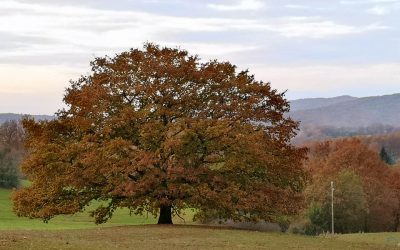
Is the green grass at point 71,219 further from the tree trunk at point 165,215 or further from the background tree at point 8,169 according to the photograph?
the tree trunk at point 165,215

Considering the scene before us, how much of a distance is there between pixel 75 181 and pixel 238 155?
9899 mm

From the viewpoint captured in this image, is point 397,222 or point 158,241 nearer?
point 158,241

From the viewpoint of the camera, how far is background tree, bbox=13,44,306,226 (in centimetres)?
3769

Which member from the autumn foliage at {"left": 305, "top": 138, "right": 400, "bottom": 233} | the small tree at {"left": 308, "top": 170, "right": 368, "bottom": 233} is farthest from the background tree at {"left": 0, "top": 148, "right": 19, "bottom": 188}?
the small tree at {"left": 308, "top": 170, "right": 368, "bottom": 233}

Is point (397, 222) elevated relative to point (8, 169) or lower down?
lower down

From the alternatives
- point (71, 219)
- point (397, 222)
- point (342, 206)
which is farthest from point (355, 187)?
point (71, 219)

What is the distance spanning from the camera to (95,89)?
4031cm

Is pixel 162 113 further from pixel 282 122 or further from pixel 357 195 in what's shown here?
pixel 357 195

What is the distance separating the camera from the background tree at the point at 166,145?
1484 inches

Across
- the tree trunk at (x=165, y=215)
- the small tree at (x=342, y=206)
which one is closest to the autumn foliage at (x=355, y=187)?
the small tree at (x=342, y=206)

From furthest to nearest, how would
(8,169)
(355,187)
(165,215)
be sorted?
(8,169), (355,187), (165,215)

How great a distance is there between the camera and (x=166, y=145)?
37.1m

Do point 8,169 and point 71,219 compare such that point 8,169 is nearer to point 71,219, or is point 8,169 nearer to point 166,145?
point 71,219

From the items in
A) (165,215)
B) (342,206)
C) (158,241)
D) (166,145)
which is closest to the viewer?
(158,241)
